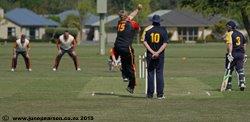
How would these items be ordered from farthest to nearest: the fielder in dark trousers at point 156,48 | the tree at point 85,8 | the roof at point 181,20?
the tree at point 85,8 < the roof at point 181,20 < the fielder in dark trousers at point 156,48

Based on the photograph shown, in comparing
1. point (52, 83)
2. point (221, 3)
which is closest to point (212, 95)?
point (52, 83)

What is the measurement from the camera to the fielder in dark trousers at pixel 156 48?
57.3 feet

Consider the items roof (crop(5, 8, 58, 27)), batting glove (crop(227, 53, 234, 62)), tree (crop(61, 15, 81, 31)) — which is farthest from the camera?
tree (crop(61, 15, 81, 31))

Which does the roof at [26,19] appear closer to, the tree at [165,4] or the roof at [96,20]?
the roof at [96,20]

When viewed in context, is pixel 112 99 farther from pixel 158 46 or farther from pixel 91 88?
pixel 91 88

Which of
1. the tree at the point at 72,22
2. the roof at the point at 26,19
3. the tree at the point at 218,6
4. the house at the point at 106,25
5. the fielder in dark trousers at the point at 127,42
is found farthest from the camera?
the tree at the point at 72,22

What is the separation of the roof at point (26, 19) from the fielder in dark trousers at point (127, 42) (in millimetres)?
109970

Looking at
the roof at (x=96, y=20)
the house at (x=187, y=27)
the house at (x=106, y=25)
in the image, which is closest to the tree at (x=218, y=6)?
the house at (x=187, y=27)

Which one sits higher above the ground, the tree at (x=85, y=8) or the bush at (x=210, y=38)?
the tree at (x=85, y=8)

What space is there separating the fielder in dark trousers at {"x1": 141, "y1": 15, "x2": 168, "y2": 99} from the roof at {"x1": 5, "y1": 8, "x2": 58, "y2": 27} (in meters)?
112

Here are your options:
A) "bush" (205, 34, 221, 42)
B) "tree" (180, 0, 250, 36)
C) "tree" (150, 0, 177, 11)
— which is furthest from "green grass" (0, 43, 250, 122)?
"tree" (150, 0, 177, 11)

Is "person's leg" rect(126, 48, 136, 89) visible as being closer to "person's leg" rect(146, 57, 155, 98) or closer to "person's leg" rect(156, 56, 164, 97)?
"person's leg" rect(146, 57, 155, 98)

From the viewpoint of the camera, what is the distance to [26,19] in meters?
131

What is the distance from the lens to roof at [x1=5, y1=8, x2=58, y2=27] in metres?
129
